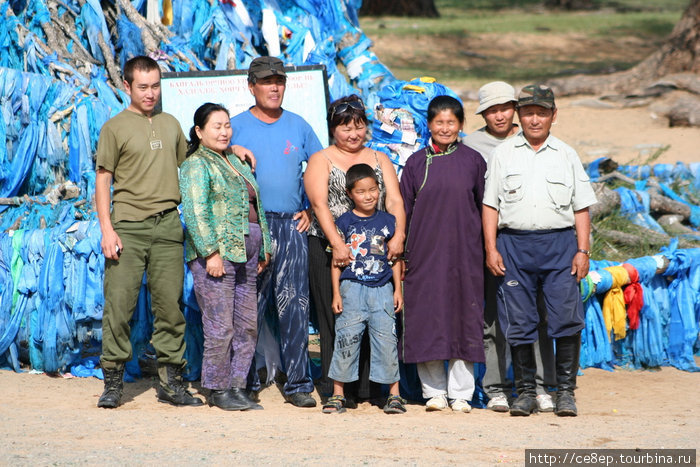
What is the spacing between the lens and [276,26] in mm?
7684

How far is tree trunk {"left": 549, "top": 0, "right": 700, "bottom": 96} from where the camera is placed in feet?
47.9

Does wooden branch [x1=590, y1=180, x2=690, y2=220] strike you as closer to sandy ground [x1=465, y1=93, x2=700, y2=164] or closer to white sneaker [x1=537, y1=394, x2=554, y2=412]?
sandy ground [x1=465, y1=93, x2=700, y2=164]

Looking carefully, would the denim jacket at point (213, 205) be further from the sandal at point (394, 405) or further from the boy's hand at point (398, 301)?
the sandal at point (394, 405)

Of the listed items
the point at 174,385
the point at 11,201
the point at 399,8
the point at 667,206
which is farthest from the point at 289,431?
the point at 399,8

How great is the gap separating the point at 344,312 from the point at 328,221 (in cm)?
53

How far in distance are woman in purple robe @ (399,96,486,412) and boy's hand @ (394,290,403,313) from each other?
0.16ft

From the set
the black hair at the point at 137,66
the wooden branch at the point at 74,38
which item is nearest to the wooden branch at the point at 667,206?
the wooden branch at the point at 74,38

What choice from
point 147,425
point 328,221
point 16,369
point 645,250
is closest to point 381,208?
point 328,221

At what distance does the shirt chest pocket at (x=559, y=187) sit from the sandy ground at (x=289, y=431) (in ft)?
3.98

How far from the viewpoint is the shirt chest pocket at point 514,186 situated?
17.2 feet

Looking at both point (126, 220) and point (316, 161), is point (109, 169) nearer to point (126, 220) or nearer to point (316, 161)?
point (126, 220)

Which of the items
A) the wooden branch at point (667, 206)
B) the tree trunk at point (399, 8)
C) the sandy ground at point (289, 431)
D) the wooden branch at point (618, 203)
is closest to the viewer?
the sandy ground at point (289, 431)

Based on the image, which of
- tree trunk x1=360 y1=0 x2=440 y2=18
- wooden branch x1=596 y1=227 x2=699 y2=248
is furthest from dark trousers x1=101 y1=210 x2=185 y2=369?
tree trunk x1=360 y1=0 x2=440 y2=18

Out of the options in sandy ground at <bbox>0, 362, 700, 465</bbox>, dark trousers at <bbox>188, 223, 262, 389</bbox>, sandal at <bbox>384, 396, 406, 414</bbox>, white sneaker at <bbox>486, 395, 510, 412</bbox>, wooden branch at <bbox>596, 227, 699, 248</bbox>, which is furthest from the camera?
wooden branch at <bbox>596, 227, 699, 248</bbox>
